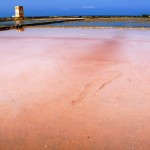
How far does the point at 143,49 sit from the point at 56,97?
4.59 metres

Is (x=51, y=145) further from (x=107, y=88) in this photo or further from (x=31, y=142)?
(x=107, y=88)

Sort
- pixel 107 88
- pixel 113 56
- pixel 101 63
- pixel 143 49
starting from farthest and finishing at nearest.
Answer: pixel 143 49, pixel 113 56, pixel 101 63, pixel 107 88

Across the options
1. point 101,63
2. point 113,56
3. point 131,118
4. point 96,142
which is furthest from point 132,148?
point 113,56

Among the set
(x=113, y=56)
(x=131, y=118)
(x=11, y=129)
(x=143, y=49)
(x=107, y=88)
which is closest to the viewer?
(x=11, y=129)

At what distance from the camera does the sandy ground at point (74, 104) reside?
100 inches

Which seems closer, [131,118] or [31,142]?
[31,142]

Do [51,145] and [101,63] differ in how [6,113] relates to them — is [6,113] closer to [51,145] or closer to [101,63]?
[51,145]

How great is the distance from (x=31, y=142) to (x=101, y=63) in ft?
11.2

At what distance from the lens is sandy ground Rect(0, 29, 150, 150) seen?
2.55m

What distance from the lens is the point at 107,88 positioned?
3969 mm

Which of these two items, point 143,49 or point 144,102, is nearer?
point 144,102

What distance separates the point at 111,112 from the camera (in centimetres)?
316

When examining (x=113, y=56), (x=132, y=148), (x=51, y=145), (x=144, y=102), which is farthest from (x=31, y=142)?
(x=113, y=56)

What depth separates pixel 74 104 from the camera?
11.1 ft
